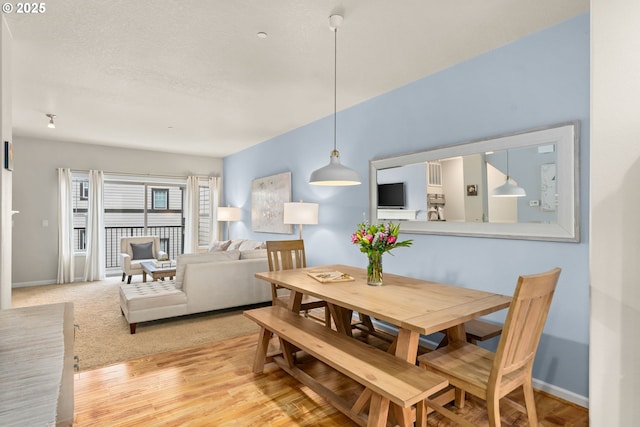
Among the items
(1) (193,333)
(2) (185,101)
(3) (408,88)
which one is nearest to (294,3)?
(3) (408,88)

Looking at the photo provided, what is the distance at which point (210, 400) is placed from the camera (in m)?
2.29

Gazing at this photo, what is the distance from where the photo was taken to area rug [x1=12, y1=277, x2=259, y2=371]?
10.1ft

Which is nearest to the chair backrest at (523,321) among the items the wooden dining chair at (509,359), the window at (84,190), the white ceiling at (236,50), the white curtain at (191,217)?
the wooden dining chair at (509,359)

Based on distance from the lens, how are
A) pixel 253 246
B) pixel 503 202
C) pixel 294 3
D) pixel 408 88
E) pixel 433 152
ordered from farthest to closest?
pixel 253 246, pixel 408 88, pixel 433 152, pixel 503 202, pixel 294 3

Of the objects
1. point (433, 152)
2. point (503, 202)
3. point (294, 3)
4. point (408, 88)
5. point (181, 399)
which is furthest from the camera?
point (408, 88)

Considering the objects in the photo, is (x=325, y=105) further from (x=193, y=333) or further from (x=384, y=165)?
(x=193, y=333)

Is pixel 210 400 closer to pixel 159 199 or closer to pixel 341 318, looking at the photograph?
pixel 341 318

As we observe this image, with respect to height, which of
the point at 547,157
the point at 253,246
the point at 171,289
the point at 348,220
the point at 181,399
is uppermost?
the point at 547,157

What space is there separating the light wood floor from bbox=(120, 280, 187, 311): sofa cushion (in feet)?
2.59

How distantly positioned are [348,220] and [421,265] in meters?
1.20

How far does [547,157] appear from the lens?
240 cm

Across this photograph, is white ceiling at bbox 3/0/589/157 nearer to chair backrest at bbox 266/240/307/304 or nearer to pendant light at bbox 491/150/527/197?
pendant light at bbox 491/150/527/197

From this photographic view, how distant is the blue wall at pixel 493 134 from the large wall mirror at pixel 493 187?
0.24 ft

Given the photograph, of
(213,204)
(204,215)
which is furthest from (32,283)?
(213,204)
